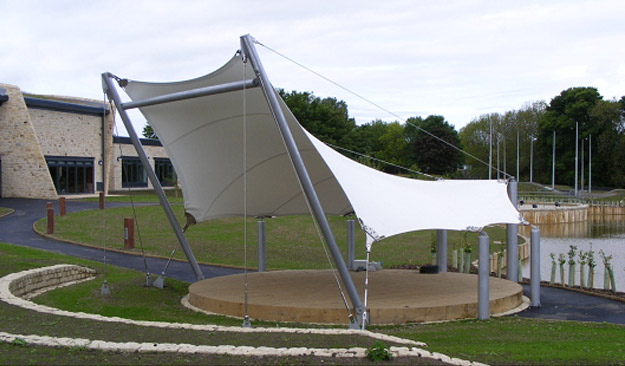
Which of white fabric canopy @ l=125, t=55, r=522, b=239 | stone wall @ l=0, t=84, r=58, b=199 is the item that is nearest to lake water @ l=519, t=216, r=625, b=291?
white fabric canopy @ l=125, t=55, r=522, b=239

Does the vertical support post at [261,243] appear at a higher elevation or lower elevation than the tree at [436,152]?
lower

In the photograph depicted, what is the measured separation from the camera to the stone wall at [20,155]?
3262 cm

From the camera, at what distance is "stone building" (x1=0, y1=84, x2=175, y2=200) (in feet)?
107

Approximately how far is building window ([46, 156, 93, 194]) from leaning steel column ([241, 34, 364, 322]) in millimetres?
31015

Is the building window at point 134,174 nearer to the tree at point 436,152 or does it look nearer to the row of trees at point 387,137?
the row of trees at point 387,137

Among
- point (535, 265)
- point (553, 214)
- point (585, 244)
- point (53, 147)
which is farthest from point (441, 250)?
point (553, 214)

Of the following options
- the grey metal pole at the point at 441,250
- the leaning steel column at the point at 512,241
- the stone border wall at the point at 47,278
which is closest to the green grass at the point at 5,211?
the stone border wall at the point at 47,278

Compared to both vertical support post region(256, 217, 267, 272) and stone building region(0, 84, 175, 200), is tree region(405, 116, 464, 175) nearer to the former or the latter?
stone building region(0, 84, 175, 200)

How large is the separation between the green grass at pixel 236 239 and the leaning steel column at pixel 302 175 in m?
8.52

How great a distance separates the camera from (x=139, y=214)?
26984 mm

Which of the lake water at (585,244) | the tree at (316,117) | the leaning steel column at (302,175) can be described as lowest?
the lake water at (585,244)

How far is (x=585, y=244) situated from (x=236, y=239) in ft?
62.6

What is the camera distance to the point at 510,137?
3275 inches

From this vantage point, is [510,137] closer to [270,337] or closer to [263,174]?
[263,174]
